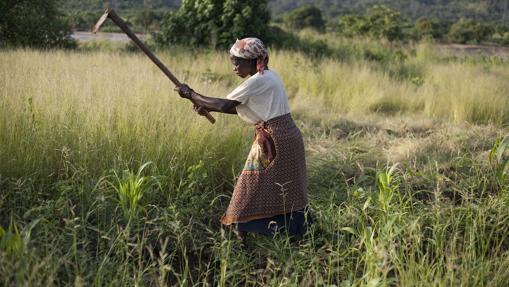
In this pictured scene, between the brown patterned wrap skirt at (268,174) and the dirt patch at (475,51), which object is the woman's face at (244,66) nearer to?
the brown patterned wrap skirt at (268,174)

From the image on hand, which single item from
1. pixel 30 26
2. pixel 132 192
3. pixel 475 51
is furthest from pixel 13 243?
pixel 475 51

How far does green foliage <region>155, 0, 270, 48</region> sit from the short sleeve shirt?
24.9 ft

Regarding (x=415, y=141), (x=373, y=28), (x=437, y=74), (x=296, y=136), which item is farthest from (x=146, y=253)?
(x=373, y=28)

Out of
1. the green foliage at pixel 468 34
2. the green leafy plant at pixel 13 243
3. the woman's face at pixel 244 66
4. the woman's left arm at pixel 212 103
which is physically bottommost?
the green foliage at pixel 468 34

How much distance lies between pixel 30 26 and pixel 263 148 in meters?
9.15

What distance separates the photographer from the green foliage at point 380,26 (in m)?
Answer: 14.6

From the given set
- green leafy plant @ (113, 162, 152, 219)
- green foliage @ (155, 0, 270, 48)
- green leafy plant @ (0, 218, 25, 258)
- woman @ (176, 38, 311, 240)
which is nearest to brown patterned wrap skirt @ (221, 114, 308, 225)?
woman @ (176, 38, 311, 240)

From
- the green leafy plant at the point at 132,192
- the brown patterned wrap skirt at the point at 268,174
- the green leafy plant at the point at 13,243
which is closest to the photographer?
the green leafy plant at the point at 13,243

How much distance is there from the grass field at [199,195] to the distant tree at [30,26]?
510 cm

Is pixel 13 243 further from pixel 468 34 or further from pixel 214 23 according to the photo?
pixel 468 34

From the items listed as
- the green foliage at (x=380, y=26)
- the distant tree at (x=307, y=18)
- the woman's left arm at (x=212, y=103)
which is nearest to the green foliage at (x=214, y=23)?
the green foliage at (x=380, y=26)

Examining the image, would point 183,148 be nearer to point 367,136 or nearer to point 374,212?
point 374,212

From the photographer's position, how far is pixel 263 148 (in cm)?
291

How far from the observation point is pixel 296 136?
2.98 m
